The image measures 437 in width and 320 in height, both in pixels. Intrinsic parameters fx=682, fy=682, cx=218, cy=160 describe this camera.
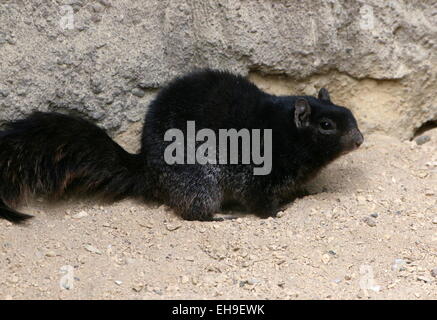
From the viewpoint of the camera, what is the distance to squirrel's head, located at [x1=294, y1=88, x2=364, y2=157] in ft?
18.9

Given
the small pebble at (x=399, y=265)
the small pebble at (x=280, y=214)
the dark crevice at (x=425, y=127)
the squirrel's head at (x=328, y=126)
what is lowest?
the small pebble at (x=399, y=265)

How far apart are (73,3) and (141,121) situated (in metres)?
1.20

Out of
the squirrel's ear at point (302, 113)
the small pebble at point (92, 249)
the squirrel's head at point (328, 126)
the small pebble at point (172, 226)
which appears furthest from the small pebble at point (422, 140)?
the small pebble at point (92, 249)

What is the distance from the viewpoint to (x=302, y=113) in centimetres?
Answer: 576

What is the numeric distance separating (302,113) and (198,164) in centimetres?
98

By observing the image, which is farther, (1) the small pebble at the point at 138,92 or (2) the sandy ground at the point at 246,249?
(1) the small pebble at the point at 138,92

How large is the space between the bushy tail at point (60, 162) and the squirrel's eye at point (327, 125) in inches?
62.8

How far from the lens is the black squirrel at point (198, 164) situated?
5645 millimetres

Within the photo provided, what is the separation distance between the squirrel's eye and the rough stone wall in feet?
2.97

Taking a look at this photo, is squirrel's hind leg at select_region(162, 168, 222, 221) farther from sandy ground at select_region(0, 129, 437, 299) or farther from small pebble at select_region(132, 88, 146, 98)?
small pebble at select_region(132, 88, 146, 98)

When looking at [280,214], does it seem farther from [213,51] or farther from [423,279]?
[213,51]

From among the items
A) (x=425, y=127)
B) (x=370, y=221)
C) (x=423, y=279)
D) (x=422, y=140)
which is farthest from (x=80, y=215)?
(x=425, y=127)

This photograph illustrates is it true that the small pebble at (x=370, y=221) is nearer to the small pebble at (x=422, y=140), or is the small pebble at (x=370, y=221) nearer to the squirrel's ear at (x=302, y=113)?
the squirrel's ear at (x=302, y=113)
